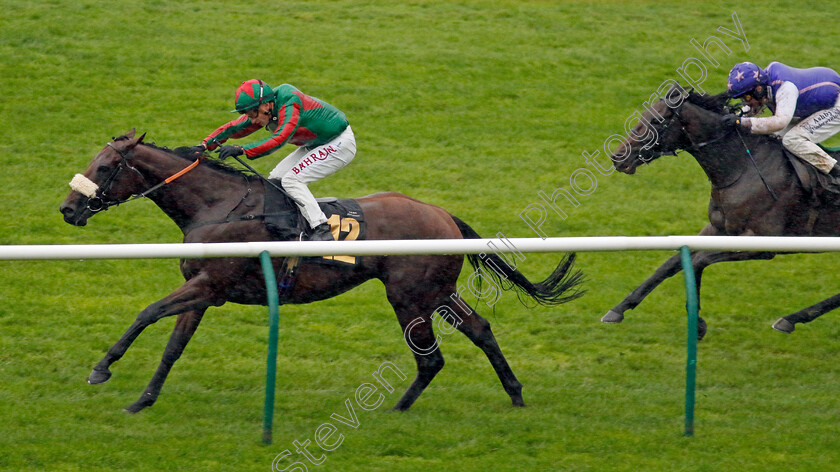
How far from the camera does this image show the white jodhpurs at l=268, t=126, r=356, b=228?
5965 mm

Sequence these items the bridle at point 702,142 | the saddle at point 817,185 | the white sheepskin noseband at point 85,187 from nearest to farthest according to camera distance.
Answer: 1. the white sheepskin noseband at point 85,187
2. the saddle at point 817,185
3. the bridle at point 702,142

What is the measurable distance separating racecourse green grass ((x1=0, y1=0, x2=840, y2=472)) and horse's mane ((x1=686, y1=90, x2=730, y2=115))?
5.19 feet

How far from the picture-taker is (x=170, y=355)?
19.1 feet

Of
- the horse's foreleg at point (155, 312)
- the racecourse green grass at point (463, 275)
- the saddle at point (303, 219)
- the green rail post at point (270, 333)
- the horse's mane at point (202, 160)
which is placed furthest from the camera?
the horse's mane at point (202, 160)

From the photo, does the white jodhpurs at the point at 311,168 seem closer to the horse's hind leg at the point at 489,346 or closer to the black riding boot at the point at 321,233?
the black riding boot at the point at 321,233

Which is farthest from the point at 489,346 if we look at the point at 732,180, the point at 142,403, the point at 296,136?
the point at 732,180

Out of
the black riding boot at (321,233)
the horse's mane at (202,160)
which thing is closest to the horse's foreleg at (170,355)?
the black riding boot at (321,233)

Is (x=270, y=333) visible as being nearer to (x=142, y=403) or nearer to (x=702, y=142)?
(x=142, y=403)

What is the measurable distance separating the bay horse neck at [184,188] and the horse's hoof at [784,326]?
12.8 ft

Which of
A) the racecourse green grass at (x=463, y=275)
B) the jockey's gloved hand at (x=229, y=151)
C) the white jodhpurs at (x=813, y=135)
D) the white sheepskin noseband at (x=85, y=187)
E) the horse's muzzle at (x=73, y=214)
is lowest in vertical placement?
the racecourse green grass at (x=463, y=275)

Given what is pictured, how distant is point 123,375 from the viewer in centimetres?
635

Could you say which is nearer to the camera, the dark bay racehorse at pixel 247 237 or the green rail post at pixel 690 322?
the green rail post at pixel 690 322

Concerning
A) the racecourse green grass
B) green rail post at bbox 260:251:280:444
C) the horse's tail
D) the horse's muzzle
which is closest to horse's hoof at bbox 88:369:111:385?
the racecourse green grass

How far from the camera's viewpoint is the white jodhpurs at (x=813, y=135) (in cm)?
693
